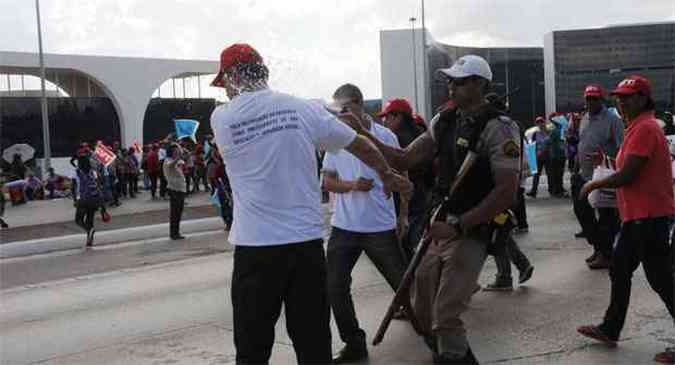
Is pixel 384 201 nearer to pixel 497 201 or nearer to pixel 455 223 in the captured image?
pixel 455 223

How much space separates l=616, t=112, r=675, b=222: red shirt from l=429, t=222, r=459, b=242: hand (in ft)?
5.01

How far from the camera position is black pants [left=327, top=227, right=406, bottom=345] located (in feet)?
17.6

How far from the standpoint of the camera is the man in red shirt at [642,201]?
5.14 m

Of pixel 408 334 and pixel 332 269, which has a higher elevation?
pixel 332 269

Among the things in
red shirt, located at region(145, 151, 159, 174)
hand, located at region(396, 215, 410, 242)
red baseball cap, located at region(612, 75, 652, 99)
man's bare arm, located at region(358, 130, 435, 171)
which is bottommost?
red shirt, located at region(145, 151, 159, 174)

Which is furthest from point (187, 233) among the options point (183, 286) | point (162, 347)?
point (162, 347)

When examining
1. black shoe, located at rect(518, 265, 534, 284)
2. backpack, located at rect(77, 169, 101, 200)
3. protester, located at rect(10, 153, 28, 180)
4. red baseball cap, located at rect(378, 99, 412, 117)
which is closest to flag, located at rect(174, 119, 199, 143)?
backpack, located at rect(77, 169, 101, 200)

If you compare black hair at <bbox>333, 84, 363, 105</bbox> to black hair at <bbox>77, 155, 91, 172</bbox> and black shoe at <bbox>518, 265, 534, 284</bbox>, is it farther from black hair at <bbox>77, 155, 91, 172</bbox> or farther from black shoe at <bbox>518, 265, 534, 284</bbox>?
black hair at <bbox>77, 155, 91, 172</bbox>

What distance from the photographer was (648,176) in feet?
17.0

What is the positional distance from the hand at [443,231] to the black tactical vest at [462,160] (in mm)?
101

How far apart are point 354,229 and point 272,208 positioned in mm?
2036

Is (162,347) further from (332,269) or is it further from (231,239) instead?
(231,239)

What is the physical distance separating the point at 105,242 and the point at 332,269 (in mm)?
9337

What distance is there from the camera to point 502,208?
4227mm
